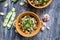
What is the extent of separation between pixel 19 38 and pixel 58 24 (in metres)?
0.25

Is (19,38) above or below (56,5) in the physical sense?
below

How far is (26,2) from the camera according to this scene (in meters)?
1.52

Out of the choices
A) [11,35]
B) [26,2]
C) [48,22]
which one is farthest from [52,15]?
[11,35]

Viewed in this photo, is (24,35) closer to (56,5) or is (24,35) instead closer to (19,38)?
(19,38)

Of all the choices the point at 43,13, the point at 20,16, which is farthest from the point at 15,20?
the point at 43,13

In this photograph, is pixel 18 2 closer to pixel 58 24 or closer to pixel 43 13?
pixel 43 13

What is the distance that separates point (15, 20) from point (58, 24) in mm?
263

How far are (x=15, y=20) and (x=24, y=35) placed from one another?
112mm

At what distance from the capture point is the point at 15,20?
58.8 inches

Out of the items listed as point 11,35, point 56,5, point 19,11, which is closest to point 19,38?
point 11,35

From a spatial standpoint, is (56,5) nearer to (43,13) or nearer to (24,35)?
(43,13)

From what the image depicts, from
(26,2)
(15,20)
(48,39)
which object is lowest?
(48,39)

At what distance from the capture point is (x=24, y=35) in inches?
57.1

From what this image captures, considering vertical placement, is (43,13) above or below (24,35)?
above
